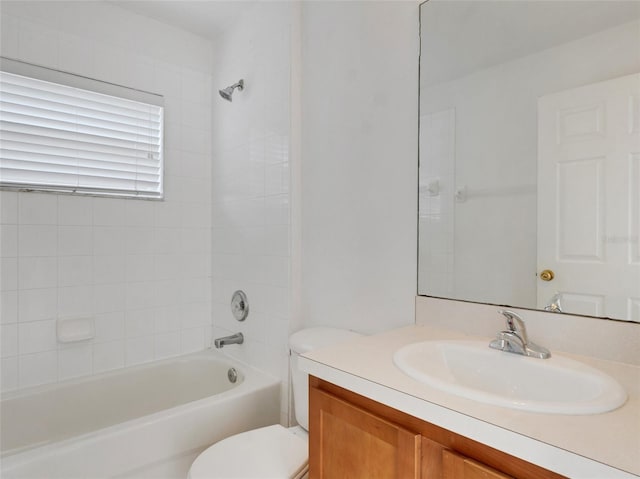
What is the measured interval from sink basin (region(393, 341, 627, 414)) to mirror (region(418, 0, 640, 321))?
198 mm

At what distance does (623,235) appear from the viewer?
91 centimetres

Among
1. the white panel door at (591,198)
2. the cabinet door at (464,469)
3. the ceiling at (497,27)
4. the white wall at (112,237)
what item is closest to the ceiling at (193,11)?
the white wall at (112,237)

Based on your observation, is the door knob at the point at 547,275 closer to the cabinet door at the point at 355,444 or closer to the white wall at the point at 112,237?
the cabinet door at the point at 355,444

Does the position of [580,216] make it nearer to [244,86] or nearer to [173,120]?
[244,86]

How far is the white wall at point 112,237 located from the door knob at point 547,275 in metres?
2.05

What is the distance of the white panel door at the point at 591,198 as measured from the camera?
2.94 ft

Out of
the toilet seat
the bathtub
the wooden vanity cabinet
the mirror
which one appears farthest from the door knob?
the bathtub

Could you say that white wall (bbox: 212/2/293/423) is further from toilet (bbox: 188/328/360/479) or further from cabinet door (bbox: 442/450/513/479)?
cabinet door (bbox: 442/450/513/479)

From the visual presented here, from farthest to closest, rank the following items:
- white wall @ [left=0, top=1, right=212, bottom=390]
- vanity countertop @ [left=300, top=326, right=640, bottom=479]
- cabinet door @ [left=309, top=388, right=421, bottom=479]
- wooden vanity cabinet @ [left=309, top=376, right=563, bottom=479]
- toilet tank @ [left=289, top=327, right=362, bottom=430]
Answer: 1. white wall @ [left=0, top=1, right=212, bottom=390]
2. toilet tank @ [left=289, top=327, right=362, bottom=430]
3. cabinet door @ [left=309, top=388, right=421, bottom=479]
4. wooden vanity cabinet @ [left=309, top=376, right=563, bottom=479]
5. vanity countertop @ [left=300, top=326, right=640, bottom=479]

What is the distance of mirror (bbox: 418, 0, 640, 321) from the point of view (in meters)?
0.92

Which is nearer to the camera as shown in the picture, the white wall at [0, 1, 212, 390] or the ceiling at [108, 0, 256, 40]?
the white wall at [0, 1, 212, 390]

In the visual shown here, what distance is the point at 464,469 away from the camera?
0.66 m

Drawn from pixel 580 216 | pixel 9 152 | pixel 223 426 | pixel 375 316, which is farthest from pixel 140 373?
pixel 580 216

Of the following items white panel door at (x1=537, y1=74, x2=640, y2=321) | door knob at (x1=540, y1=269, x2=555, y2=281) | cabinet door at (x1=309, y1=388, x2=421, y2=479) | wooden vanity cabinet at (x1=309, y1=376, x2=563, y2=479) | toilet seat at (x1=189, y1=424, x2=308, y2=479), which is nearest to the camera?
wooden vanity cabinet at (x1=309, y1=376, x2=563, y2=479)
